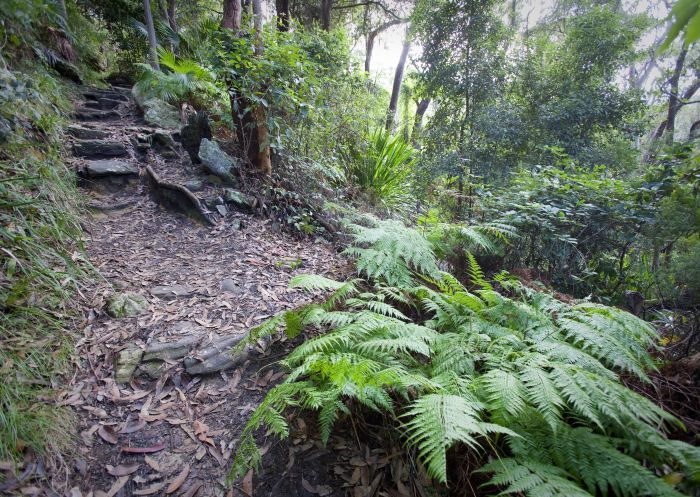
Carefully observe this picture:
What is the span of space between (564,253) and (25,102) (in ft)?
17.3

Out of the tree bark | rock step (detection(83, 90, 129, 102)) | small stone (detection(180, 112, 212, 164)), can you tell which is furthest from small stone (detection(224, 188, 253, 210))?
the tree bark

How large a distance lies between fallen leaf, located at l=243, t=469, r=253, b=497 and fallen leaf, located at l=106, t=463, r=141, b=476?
0.52m

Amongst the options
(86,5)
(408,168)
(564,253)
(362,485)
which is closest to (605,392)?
(362,485)

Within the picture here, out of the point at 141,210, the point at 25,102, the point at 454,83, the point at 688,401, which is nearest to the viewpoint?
the point at 688,401

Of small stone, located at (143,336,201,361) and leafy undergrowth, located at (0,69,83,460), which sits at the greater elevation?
leafy undergrowth, located at (0,69,83,460)

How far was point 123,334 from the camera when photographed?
6.81 ft

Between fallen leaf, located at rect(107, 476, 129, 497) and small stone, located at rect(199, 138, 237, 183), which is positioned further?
small stone, located at rect(199, 138, 237, 183)

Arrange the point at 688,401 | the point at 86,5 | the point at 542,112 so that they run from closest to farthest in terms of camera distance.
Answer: the point at 688,401 < the point at 542,112 < the point at 86,5

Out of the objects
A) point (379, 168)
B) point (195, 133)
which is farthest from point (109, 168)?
point (379, 168)

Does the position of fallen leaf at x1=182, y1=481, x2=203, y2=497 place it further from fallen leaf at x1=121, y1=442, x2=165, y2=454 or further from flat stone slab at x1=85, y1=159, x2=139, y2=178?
flat stone slab at x1=85, y1=159, x2=139, y2=178

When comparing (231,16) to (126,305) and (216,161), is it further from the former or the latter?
(126,305)

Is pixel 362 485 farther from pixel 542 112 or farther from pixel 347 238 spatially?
pixel 542 112

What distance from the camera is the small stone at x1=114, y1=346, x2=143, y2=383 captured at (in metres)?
1.87

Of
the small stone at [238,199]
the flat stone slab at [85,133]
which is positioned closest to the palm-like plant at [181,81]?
the flat stone slab at [85,133]
